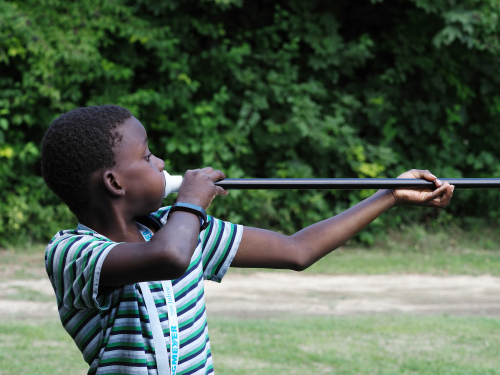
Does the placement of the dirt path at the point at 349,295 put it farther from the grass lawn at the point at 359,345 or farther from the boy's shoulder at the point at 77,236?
the boy's shoulder at the point at 77,236

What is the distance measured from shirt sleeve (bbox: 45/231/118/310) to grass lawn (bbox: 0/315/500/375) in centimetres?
250

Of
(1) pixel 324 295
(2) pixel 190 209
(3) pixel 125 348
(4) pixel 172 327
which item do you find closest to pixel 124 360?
(3) pixel 125 348

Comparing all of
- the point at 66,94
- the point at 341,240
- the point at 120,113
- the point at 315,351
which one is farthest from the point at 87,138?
the point at 66,94

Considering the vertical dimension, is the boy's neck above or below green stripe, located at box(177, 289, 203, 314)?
above

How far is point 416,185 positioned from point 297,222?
686 centimetres

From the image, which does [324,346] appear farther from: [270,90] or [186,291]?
[270,90]

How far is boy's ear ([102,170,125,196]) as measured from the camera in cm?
152

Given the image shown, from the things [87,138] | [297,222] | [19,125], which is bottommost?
[297,222]

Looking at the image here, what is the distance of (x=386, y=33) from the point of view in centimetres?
907

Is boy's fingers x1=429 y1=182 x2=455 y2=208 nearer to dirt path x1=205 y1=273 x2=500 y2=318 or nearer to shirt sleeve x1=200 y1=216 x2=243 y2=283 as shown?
shirt sleeve x1=200 y1=216 x2=243 y2=283

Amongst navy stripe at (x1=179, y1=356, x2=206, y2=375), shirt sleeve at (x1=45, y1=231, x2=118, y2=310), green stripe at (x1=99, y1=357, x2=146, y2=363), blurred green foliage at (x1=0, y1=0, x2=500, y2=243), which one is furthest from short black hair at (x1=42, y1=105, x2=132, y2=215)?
blurred green foliage at (x1=0, y1=0, x2=500, y2=243)

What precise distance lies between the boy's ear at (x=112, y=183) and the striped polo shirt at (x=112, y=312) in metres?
0.12

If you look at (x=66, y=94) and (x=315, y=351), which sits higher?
(x=66, y=94)

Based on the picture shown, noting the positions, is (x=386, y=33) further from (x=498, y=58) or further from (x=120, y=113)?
(x=120, y=113)
